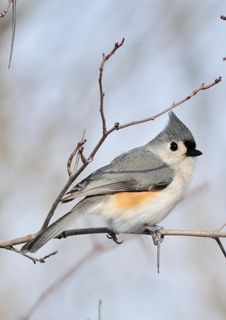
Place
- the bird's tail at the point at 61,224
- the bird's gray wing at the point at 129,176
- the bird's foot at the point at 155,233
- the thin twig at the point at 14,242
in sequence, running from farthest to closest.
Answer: the bird's gray wing at the point at 129,176
the bird's foot at the point at 155,233
the bird's tail at the point at 61,224
the thin twig at the point at 14,242

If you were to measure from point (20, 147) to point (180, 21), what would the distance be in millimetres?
2002

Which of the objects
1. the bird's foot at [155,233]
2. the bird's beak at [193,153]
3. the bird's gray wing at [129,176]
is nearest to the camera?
→ the bird's foot at [155,233]

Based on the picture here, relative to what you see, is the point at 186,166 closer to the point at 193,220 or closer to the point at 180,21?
the point at 193,220

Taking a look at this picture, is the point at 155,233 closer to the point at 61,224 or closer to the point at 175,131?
the point at 61,224

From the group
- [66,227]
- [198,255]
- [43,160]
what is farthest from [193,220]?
[66,227]

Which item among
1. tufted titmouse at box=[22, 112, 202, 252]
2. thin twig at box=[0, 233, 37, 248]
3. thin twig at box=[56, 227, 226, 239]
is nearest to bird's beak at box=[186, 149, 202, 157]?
tufted titmouse at box=[22, 112, 202, 252]

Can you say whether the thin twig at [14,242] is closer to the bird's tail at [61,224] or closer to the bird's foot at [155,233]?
the bird's tail at [61,224]

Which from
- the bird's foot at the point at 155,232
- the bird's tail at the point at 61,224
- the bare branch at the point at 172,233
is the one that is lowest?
the bird's foot at the point at 155,232

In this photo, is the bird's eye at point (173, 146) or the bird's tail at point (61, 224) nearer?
the bird's tail at point (61, 224)

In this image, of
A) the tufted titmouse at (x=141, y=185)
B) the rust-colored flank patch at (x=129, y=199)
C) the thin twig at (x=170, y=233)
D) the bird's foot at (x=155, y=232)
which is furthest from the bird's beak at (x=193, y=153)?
the thin twig at (x=170, y=233)

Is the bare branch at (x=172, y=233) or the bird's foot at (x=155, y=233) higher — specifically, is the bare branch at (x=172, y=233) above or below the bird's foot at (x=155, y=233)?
above

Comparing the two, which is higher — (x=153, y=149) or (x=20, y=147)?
(x=20, y=147)

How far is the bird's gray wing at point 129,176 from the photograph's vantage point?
13.7 feet

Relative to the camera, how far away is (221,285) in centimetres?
599
